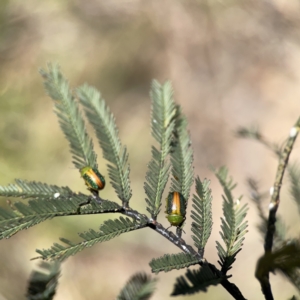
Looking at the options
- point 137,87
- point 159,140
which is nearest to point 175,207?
point 159,140

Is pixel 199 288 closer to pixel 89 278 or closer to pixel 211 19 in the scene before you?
pixel 89 278

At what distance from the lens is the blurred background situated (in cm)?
316

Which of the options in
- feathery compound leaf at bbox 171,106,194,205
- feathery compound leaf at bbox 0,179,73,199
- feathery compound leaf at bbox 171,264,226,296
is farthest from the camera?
feathery compound leaf at bbox 171,106,194,205

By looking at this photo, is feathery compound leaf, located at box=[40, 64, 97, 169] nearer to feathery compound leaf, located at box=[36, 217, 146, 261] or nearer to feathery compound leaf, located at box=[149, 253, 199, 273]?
feathery compound leaf, located at box=[36, 217, 146, 261]

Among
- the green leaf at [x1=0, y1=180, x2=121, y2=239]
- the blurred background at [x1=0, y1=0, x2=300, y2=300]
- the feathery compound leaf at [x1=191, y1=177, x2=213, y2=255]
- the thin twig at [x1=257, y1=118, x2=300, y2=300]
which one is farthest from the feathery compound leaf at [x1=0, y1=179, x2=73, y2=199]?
the blurred background at [x1=0, y1=0, x2=300, y2=300]

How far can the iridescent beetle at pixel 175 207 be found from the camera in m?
0.99

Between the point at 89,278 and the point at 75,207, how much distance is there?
2.48 metres

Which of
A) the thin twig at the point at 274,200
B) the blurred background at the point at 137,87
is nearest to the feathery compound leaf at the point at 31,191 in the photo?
the thin twig at the point at 274,200

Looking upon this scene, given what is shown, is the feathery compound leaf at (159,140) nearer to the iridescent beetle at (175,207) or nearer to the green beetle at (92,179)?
the iridescent beetle at (175,207)

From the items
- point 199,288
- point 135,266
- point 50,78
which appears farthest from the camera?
point 135,266

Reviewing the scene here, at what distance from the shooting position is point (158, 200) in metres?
1.03

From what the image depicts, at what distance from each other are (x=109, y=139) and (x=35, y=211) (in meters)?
0.33

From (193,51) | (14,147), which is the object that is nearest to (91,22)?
(193,51)

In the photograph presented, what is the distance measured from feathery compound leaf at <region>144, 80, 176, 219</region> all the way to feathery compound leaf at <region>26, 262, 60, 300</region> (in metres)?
0.32
